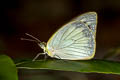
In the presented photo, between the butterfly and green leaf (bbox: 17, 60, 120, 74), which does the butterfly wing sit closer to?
the butterfly

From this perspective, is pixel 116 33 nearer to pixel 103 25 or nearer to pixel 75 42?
pixel 103 25

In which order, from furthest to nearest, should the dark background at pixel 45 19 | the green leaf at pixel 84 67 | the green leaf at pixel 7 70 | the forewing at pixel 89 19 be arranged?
the dark background at pixel 45 19, the forewing at pixel 89 19, the green leaf at pixel 84 67, the green leaf at pixel 7 70

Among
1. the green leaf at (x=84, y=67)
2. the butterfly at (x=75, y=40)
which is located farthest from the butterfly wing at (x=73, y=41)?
the green leaf at (x=84, y=67)

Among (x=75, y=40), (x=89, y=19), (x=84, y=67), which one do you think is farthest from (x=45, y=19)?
(x=84, y=67)

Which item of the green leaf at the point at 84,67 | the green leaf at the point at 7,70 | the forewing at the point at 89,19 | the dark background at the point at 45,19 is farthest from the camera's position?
the dark background at the point at 45,19

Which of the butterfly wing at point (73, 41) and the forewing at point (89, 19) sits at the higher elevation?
the forewing at point (89, 19)

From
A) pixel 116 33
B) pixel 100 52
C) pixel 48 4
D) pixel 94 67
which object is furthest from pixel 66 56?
pixel 48 4

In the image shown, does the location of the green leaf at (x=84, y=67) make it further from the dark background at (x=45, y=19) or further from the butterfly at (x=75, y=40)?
the dark background at (x=45, y=19)
